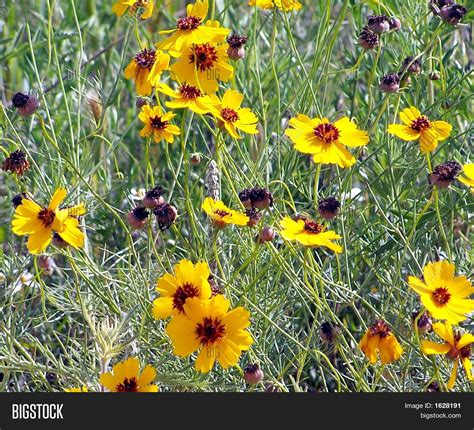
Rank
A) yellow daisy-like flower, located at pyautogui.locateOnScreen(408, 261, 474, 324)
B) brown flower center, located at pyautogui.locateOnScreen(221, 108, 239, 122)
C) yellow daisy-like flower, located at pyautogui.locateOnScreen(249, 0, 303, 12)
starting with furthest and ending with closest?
yellow daisy-like flower, located at pyautogui.locateOnScreen(249, 0, 303, 12)
brown flower center, located at pyautogui.locateOnScreen(221, 108, 239, 122)
yellow daisy-like flower, located at pyautogui.locateOnScreen(408, 261, 474, 324)

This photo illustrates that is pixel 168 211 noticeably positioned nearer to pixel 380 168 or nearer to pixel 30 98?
pixel 30 98

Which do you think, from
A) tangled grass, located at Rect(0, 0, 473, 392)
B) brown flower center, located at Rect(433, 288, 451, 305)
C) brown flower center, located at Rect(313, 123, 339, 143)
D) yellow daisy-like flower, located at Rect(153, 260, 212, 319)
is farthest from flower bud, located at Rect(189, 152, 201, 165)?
brown flower center, located at Rect(433, 288, 451, 305)

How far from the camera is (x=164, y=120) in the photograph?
1.34 meters

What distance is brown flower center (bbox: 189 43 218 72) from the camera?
1312 millimetres

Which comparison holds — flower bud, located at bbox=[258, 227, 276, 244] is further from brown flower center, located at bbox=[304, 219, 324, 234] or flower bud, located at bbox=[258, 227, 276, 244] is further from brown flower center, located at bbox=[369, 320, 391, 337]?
brown flower center, located at bbox=[369, 320, 391, 337]

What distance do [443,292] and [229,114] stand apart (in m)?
0.39

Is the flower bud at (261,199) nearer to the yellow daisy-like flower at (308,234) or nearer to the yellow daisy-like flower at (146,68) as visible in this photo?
the yellow daisy-like flower at (308,234)

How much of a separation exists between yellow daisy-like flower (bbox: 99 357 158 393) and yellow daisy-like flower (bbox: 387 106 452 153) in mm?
455

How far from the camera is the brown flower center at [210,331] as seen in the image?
1077 mm

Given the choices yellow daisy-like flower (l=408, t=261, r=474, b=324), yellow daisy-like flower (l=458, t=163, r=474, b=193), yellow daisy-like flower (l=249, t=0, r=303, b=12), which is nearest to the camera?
yellow daisy-like flower (l=408, t=261, r=474, b=324)

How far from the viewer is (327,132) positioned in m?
1.23

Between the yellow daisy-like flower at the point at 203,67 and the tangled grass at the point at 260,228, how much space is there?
2.9 inches

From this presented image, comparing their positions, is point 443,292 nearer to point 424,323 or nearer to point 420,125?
point 424,323

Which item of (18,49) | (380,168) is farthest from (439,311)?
(18,49)
